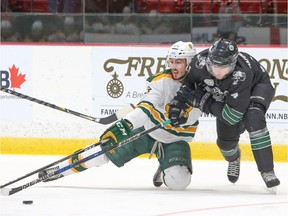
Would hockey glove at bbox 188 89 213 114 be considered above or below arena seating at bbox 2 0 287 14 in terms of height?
below

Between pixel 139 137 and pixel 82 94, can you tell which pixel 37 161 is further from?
pixel 139 137

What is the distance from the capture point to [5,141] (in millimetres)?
6891

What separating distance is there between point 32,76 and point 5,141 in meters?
0.51

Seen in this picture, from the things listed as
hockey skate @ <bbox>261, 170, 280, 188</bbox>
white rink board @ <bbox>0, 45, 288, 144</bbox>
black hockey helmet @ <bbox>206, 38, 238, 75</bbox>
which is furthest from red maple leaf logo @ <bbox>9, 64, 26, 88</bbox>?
hockey skate @ <bbox>261, 170, 280, 188</bbox>

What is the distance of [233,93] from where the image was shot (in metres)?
4.82

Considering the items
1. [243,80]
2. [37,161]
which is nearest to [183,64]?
[243,80]

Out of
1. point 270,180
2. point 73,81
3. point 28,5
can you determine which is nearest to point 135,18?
point 73,81

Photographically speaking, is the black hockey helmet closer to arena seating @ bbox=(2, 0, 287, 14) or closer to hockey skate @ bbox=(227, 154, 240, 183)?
hockey skate @ bbox=(227, 154, 240, 183)

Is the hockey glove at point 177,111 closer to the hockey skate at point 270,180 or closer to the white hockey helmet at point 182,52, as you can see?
the white hockey helmet at point 182,52

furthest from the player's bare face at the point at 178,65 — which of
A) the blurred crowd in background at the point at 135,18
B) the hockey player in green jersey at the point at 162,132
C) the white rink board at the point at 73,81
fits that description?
the blurred crowd in background at the point at 135,18

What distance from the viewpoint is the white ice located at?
434cm

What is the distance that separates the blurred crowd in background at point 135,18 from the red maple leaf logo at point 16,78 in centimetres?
36

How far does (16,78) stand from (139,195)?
7.78 feet

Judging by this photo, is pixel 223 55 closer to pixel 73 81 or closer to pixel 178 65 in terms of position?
pixel 178 65
